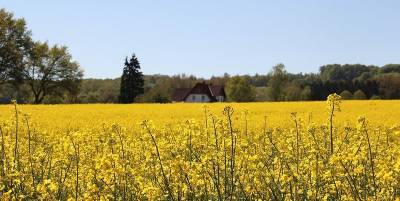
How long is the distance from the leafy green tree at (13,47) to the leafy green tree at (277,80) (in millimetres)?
60754

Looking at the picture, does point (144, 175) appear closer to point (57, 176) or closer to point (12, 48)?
point (57, 176)

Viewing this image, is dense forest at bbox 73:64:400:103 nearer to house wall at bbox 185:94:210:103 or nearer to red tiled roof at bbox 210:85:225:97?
red tiled roof at bbox 210:85:225:97

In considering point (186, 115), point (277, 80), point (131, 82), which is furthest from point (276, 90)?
point (186, 115)

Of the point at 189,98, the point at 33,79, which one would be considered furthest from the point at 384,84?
the point at 33,79

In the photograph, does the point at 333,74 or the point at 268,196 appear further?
the point at 333,74

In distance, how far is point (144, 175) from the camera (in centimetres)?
669

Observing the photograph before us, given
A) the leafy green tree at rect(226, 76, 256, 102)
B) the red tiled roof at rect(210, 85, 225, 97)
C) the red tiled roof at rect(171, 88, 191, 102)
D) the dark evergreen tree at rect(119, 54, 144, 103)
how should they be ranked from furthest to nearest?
the red tiled roof at rect(210, 85, 225, 97) < the red tiled roof at rect(171, 88, 191, 102) < the leafy green tree at rect(226, 76, 256, 102) < the dark evergreen tree at rect(119, 54, 144, 103)

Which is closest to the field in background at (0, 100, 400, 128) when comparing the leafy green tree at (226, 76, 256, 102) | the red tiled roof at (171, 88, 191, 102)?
the leafy green tree at (226, 76, 256, 102)

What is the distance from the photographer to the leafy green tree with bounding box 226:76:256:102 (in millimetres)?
97625

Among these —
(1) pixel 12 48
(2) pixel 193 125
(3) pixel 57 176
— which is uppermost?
(1) pixel 12 48

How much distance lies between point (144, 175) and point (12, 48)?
52.3 meters

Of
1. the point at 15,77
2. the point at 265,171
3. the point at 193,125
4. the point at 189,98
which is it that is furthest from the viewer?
the point at 189,98

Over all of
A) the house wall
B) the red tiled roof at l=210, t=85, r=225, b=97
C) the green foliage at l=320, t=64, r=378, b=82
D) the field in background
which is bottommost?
the field in background

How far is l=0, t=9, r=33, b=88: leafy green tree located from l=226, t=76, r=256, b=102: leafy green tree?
44.1 meters
